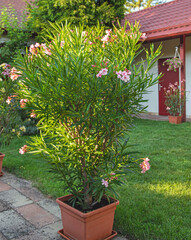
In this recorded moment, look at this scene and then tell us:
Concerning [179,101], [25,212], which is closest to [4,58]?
[179,101]

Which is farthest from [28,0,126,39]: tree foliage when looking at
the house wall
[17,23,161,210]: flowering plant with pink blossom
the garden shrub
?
[17,23,161,210]: flowering plant with pink blossom

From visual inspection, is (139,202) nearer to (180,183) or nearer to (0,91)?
(180,183)

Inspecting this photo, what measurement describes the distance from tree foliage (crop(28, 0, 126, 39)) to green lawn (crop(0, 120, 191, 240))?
502 centimetres

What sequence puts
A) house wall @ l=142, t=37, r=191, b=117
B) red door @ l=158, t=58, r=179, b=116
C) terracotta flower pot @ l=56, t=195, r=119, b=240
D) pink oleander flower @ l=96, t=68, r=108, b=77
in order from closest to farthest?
1. pink oleander flower @ l=96, t=68, r=108, b=77
2. terracotta flower pot @ l=56, t=195, r=119, b=240
3. house wall @ l=142, t=37, r=191, b=117
4. red door @ l=158, t=58, r=179, b=116

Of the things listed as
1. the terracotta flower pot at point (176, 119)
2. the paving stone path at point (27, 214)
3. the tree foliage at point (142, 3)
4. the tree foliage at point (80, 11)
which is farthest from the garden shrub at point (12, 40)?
the tree foliage at point (142, 3)

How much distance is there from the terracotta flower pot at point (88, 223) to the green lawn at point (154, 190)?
0.24m

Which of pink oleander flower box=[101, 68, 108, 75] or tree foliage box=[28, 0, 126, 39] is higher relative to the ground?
tree foliage box=[28, 0, 126, 39]

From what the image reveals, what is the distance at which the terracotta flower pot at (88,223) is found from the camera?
2438 mm

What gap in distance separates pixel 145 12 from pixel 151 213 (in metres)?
11.7

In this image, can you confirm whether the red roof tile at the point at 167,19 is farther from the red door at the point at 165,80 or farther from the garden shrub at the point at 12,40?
the garden shrub at the point at 12,40

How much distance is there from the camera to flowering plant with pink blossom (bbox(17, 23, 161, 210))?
7.36ft

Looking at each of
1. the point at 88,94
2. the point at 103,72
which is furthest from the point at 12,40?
the point at 103,72

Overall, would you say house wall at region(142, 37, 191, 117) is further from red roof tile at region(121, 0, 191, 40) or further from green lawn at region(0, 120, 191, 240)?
green lawn at region(0, 120, 191, 240)

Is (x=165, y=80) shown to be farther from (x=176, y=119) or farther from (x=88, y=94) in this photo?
(x=88, y=94)
